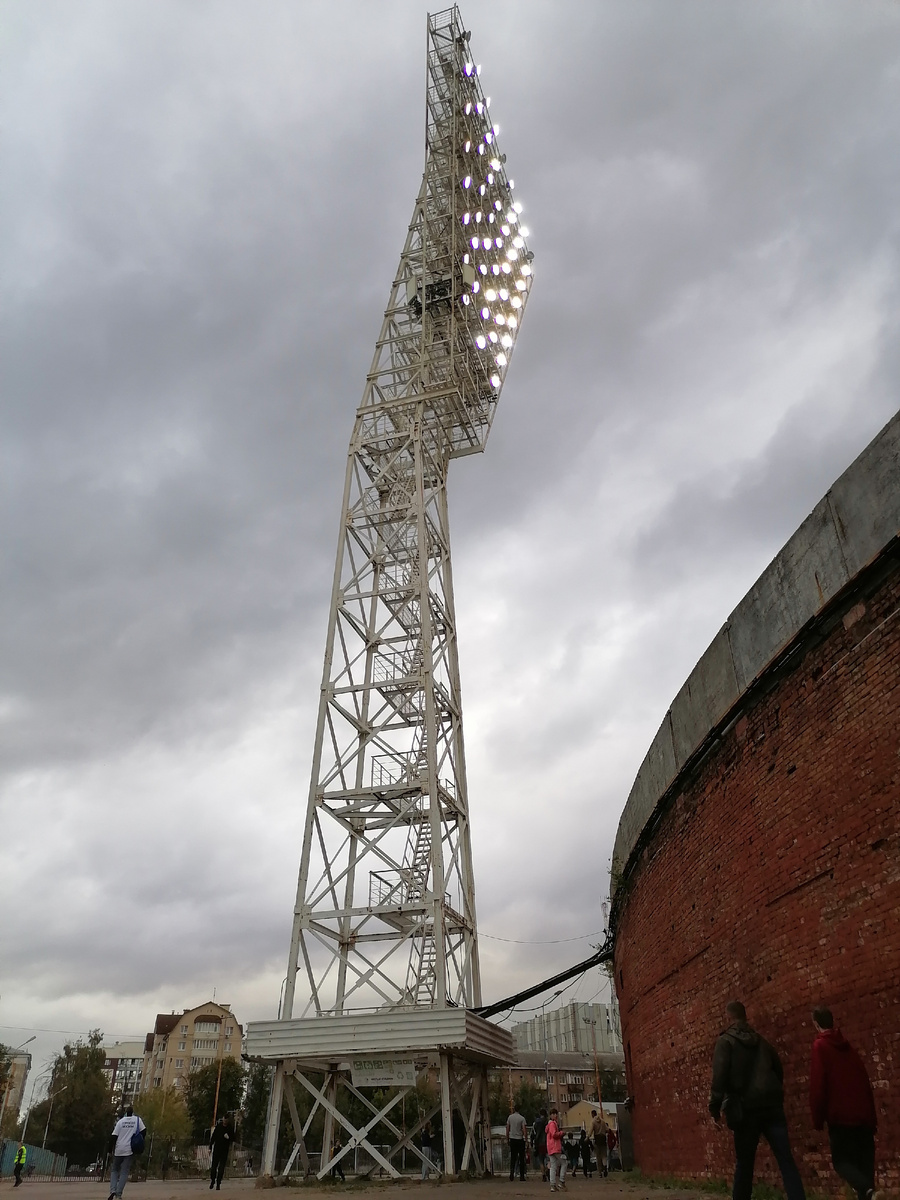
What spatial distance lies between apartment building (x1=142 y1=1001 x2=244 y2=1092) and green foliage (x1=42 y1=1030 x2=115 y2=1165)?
34.1 m

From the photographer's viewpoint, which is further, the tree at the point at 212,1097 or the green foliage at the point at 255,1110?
the tree at the point at 212,1097

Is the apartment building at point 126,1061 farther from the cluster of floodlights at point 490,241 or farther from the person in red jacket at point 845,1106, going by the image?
the person in red jacket at point 845,1106

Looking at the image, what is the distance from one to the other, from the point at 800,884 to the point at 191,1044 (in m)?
95.3

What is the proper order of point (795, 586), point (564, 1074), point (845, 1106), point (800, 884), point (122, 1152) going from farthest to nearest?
point (564, 1074) → point (122, 1152) → point (795, 586) → point (800, 884) → point (845, 1106)

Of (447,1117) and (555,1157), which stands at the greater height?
(447,1117)

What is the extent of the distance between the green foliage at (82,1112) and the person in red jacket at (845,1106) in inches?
2166

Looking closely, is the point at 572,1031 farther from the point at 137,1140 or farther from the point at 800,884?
the point at 800,884

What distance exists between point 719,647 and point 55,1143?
5944 centimetres

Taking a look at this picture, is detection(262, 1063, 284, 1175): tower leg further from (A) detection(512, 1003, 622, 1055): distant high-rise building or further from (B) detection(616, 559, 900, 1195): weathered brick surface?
(A) detection(512, 1003, 622, 1055): distant high-rise building

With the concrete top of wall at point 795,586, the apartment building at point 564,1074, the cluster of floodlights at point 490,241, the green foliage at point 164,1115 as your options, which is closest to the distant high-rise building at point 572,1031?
the apartment building at point 564,1074

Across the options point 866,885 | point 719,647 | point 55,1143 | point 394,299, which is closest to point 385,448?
point 394,299

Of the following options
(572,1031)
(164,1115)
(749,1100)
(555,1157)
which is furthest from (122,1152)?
(572,1031)

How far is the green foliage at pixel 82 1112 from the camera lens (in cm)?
4991

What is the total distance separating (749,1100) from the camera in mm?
5527
